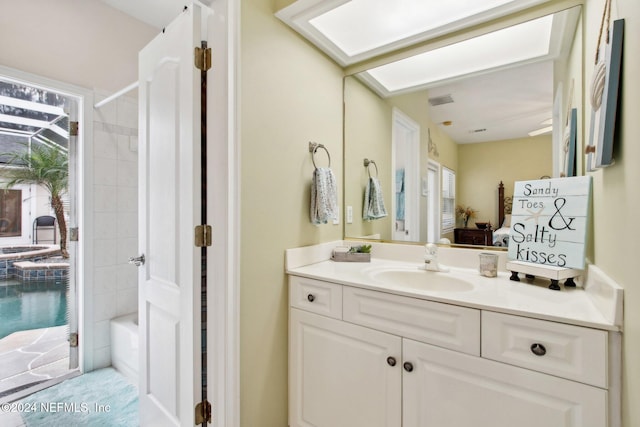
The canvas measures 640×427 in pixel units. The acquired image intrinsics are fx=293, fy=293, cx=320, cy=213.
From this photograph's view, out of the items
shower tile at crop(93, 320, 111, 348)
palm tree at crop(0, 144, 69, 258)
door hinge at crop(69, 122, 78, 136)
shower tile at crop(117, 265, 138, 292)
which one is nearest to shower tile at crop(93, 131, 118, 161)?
door hinge at crop(69, 122, 78, 136)

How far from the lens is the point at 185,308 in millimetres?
1292

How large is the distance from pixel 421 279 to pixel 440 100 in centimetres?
102

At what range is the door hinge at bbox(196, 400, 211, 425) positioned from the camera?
4.22 feet

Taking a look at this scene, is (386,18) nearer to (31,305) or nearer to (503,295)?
(503,295)

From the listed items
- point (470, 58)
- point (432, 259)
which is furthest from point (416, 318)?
point (470, 58)

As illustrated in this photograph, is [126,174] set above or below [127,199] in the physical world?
above

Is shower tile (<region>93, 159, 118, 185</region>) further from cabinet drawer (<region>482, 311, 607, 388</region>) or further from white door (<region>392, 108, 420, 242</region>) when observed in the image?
cabinet drawer (<region>482, 311, 607, 388</region>)

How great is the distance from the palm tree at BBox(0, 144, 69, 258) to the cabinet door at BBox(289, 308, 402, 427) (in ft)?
7.24

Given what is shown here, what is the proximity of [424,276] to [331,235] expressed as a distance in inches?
24.4

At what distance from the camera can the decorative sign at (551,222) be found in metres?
1.07

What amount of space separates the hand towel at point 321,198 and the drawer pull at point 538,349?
1.01 meters

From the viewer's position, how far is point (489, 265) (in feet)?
4.45

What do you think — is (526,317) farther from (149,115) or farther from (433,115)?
(149,115)

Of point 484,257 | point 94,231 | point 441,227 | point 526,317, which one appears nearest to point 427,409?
point 526,317
